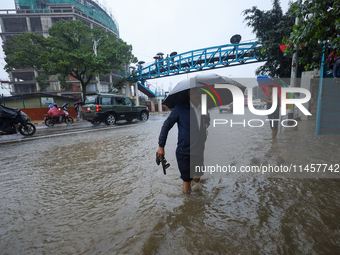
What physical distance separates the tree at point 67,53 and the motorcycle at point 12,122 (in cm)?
1131

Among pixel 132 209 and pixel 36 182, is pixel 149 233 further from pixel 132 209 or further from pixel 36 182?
pixel 36 182

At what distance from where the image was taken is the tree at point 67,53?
17.4 metres

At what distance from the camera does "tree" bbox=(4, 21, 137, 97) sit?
17.4 meters

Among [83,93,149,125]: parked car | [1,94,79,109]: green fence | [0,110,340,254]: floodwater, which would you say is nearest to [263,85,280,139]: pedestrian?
[0,110,340,254]: floodwater

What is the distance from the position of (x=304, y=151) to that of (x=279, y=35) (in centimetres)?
926

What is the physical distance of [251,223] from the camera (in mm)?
1964

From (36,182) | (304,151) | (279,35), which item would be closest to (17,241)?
(36,182)

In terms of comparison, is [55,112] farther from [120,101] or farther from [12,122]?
[12,122]

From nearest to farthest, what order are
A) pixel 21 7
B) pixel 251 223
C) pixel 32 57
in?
pixel 251 223 < pixel 32 57 < pixel 21 7

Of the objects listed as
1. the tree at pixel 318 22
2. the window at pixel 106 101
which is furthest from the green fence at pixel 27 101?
the tree at pixel 318 22

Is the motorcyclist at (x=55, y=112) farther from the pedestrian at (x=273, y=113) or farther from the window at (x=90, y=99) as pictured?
the pedestrian at (x=273, y=113)

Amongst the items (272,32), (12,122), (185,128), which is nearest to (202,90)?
(185,128)

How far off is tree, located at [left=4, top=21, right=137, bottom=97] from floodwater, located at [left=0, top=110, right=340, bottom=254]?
16.8m

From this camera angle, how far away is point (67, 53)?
56.1 ft
